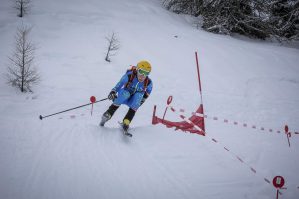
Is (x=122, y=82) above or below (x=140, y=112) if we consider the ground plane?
above

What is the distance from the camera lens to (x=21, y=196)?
10.8 ft

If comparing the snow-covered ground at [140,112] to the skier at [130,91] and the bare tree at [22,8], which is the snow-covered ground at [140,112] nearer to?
the bare tree at [22,8]

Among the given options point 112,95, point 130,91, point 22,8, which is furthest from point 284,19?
point 22,8

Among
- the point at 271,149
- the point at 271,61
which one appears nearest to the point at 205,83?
the point at 271,149

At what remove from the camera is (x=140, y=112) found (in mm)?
7391

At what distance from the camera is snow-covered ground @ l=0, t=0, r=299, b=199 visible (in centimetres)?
401

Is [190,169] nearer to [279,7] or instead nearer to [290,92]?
[290,92]

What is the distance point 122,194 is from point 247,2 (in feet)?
47.0

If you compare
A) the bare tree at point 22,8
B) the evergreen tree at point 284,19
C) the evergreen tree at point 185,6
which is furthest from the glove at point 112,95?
the evergreen tree at point 284,19

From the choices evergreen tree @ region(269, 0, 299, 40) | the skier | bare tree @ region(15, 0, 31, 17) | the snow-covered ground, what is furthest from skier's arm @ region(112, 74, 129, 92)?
evergreen tree @ region(269, 0, 299, 40)

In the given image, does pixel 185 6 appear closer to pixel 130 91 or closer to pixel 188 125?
pixel 188 125

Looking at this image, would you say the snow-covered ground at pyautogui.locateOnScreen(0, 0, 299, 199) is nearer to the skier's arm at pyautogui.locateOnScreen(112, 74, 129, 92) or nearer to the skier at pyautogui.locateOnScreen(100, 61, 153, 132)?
the skier at pyautogui.locateOnScreen(100, 61, 153, 132)

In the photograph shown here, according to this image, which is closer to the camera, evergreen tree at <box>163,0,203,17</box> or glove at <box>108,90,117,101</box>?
glove at <box>108,90,117,101</box>

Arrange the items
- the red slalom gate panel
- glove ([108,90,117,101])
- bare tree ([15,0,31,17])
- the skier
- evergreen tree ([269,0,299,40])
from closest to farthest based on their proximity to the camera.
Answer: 1. glove ([108,90,117,101])
2. the skier
3. the red slalom gate panel
4. bare tree ([15,0,31,17])
5. evergreen tree ([269,0,299,40])
